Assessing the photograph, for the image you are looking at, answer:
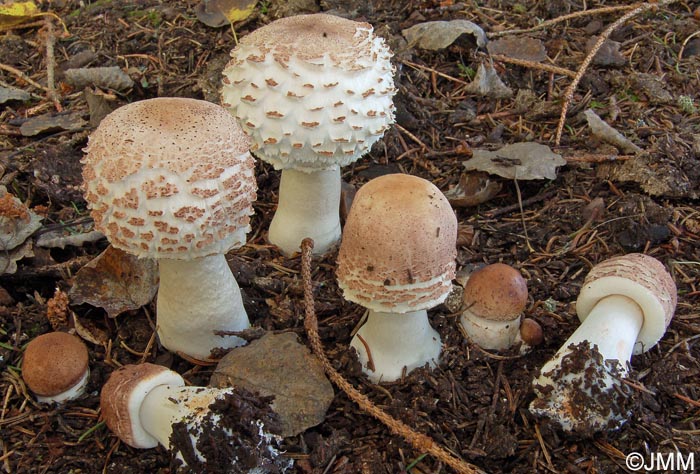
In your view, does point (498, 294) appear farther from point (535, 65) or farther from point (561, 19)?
point (561, 19)

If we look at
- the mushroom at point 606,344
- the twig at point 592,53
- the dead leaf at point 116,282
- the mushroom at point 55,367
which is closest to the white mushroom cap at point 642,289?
the mushroom at point 606,344

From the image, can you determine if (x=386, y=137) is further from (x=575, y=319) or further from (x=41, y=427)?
(x=41, y=427)

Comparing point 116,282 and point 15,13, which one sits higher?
point 15,13

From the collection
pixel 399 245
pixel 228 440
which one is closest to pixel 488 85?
pixel 399 245

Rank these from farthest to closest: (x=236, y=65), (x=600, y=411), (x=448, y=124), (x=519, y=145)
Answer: (x=448, y=124)
(x=519, y=145)
(x=236, y=65)
(x=600, y=411)

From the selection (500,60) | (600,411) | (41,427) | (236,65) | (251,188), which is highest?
(236,65)

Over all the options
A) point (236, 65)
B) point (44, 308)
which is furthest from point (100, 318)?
point (236, 65)
